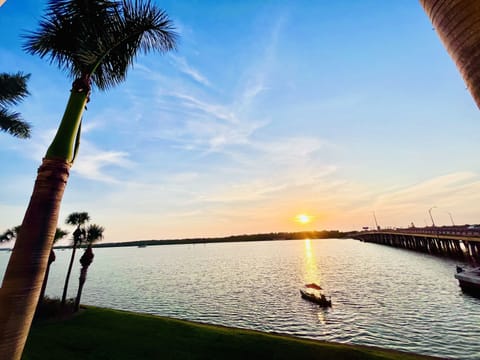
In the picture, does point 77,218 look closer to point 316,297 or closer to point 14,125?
point 14,125

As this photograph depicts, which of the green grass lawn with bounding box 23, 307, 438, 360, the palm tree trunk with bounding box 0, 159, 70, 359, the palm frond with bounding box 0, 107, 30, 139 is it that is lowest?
the green grass lawn with bounding box 23, 307, 438, 360

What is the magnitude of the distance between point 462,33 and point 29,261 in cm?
450

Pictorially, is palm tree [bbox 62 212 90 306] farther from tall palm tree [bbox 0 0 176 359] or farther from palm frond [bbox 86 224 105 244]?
tall palm tree [bbox 0 0 176 359]

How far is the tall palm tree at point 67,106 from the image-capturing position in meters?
2.32

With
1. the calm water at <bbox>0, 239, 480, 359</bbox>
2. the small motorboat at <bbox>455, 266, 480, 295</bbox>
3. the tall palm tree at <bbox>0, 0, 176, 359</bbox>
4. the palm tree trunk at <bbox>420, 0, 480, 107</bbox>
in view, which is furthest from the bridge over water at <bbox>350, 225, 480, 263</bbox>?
the tall palm tree at <bbox>0, 0, 176, 359</bbox>

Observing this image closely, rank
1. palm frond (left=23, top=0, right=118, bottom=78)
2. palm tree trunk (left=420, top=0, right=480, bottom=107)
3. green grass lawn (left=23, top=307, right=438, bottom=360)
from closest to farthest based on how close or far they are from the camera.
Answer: palm tree trunk (left=420, top=0, right=480, bottom=107) → palm frond (left=23, top=0, right=118, bottom=78) → green grass lawn (left=23, top=307, right=438, bottom=360)

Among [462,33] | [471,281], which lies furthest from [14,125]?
[471,281]

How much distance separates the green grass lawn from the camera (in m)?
10.8

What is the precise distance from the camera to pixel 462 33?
187 centimetres

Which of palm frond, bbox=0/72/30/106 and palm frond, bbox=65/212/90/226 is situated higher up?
palm frond, bbox=0/72/30/106

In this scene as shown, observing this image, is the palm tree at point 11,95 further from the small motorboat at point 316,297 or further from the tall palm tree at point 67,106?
the small motorboat at point 316,297

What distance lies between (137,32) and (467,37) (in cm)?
552

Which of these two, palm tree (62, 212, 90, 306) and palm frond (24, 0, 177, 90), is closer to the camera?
palm frond (24, 0, 177, 90)

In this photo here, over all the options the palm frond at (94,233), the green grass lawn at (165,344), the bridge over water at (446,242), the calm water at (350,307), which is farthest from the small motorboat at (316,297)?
the bridge over water at (446,242)
